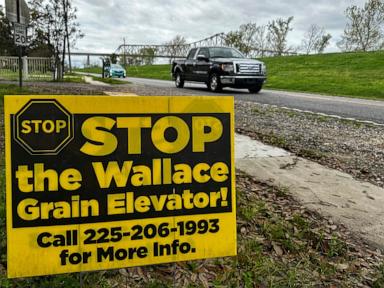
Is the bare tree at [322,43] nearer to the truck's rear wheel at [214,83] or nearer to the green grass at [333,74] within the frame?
the green grass at [333,74]

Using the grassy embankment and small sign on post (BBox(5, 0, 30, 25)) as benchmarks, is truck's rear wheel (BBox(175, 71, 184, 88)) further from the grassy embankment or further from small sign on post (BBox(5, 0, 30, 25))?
small sign on post (BBox(5, 0, 30, 25))

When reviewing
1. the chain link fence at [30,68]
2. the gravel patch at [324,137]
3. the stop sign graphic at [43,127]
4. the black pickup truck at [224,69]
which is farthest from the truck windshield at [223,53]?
the stop sign graphic at [43,127]

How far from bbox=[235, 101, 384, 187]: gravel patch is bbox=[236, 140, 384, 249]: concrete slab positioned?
34 centimetres

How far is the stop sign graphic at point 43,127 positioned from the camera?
203 cm

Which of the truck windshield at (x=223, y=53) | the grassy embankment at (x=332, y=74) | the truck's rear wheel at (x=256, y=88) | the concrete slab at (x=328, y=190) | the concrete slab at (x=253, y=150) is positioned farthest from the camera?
the grassy embankment at (x=332, y=74)

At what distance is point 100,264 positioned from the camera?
2.16m

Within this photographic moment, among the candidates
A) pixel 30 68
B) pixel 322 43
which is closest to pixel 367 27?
pixel 322 43

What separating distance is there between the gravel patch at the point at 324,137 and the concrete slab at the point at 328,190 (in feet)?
1.11

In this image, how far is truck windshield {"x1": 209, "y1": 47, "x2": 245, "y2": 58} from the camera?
1641 cm

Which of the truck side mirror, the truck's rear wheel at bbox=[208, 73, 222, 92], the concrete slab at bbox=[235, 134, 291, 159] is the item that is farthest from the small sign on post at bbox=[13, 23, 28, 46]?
the truck side mirror

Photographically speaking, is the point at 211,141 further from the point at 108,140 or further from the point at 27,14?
the point at 27,14

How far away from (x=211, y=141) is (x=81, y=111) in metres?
0.68

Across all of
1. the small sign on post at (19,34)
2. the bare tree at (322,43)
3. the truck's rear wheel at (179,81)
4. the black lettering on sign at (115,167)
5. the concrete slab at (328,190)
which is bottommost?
the concrete slab at (328,190)

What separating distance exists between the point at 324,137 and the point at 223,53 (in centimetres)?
1007
